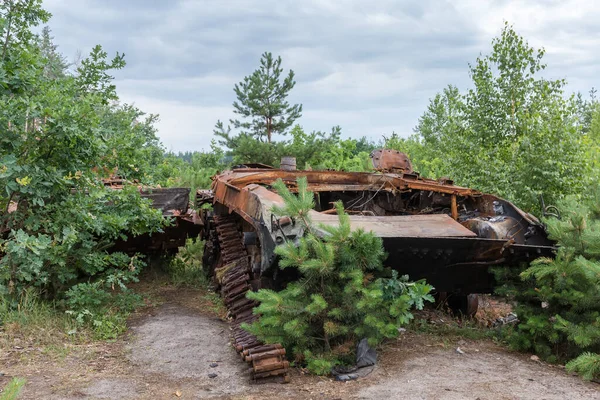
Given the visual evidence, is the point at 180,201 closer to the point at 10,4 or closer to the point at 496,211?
the point at 10,4

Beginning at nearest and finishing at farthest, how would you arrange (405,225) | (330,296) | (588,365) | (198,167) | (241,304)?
(588,365) < (330,296) < (405,225) < (241,304) < (198,167)

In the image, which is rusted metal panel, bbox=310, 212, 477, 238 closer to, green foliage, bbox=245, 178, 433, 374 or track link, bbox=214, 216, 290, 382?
green foliage, bbox=245, 178, 433, 374

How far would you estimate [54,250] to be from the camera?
6270mm

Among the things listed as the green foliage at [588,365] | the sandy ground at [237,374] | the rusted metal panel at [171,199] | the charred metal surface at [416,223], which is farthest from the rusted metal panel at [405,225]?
the rusted metal panel at [171,199]

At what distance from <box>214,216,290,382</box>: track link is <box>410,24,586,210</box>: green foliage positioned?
529 cm

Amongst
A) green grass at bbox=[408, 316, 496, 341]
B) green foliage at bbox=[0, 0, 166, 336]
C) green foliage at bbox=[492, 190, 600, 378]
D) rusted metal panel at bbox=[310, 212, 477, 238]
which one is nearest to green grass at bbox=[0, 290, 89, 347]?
green foliage at bbox=[0, 0, 166, 336]

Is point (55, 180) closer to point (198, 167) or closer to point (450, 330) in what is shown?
point (450, 330)

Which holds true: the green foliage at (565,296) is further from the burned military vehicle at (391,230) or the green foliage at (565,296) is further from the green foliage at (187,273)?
the green foliage at (187,273)

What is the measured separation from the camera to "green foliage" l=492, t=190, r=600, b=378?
5.02 metres

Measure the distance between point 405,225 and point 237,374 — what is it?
1.92 meters

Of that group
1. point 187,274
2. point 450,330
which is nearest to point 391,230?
point 450,330

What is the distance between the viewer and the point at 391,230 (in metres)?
5.10

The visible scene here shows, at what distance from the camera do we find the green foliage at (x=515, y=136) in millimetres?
10836

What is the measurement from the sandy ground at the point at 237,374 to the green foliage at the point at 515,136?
571 cm
